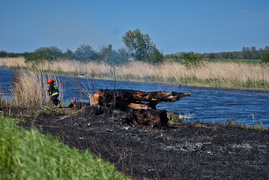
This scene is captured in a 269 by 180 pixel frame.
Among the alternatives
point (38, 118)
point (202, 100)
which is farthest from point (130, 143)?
→ point (202, 100)

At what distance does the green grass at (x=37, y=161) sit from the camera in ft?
8.09

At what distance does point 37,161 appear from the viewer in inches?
98.3

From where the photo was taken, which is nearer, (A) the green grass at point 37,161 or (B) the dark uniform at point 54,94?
(A) the green grass at point 37,161

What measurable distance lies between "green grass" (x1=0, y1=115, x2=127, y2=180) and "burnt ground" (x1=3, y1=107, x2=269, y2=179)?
1243 mm

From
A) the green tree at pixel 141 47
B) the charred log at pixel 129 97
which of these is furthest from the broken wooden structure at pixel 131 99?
the green tree at pixel 141 47

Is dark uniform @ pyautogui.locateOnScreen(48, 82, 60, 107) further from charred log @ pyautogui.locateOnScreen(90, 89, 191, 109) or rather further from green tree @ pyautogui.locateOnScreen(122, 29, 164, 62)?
green tree @ pyautogui.locateOnScreen(122, 29, 164, 62)

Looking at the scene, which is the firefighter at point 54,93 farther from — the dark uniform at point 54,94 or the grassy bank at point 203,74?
the grassy bank at point 203,74

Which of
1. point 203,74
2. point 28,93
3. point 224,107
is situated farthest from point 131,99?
point 203,74

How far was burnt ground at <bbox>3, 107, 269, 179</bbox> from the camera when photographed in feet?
15.7

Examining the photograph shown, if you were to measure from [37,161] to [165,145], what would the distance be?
13.6 feet

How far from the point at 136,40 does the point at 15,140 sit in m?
35.8

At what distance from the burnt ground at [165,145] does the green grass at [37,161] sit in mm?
1243

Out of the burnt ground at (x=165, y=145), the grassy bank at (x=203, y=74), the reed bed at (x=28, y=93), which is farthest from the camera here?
the grassy bank at (x=203, y=74)

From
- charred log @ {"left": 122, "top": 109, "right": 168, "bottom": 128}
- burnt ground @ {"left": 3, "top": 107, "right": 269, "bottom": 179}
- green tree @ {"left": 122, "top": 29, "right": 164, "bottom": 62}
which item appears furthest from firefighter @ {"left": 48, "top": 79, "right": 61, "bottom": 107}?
green tree @ {"left": 122, "top": 29, "right": 164, "bottom": 62}
